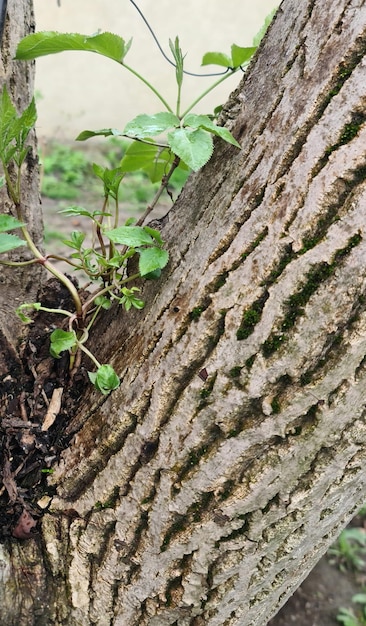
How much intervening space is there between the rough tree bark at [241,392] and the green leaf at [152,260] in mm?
32

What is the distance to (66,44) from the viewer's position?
960 millimetres

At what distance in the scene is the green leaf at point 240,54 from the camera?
3.65 ft

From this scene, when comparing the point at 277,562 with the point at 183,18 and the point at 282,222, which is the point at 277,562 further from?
the point at 183,18

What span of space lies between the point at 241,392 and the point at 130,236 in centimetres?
33

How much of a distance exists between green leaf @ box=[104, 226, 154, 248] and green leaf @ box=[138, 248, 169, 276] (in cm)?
2

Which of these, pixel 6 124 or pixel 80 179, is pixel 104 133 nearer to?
pixel 6 124

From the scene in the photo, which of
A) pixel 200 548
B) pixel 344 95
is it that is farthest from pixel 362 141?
pixel 200 548

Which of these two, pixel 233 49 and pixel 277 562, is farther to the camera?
pixel 233 49

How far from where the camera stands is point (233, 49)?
112cm

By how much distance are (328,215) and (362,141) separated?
11 centimetres

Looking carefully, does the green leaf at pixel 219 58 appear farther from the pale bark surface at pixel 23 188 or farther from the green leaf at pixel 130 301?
the green leaf at pixel 130 301

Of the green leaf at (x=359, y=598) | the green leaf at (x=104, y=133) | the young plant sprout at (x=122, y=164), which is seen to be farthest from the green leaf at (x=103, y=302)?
the green leaf at (x=359, y=598)

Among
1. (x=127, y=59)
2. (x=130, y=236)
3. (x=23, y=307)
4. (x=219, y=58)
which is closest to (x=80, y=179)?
(x=127, y=59)

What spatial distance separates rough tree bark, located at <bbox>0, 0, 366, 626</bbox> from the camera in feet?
2.64
